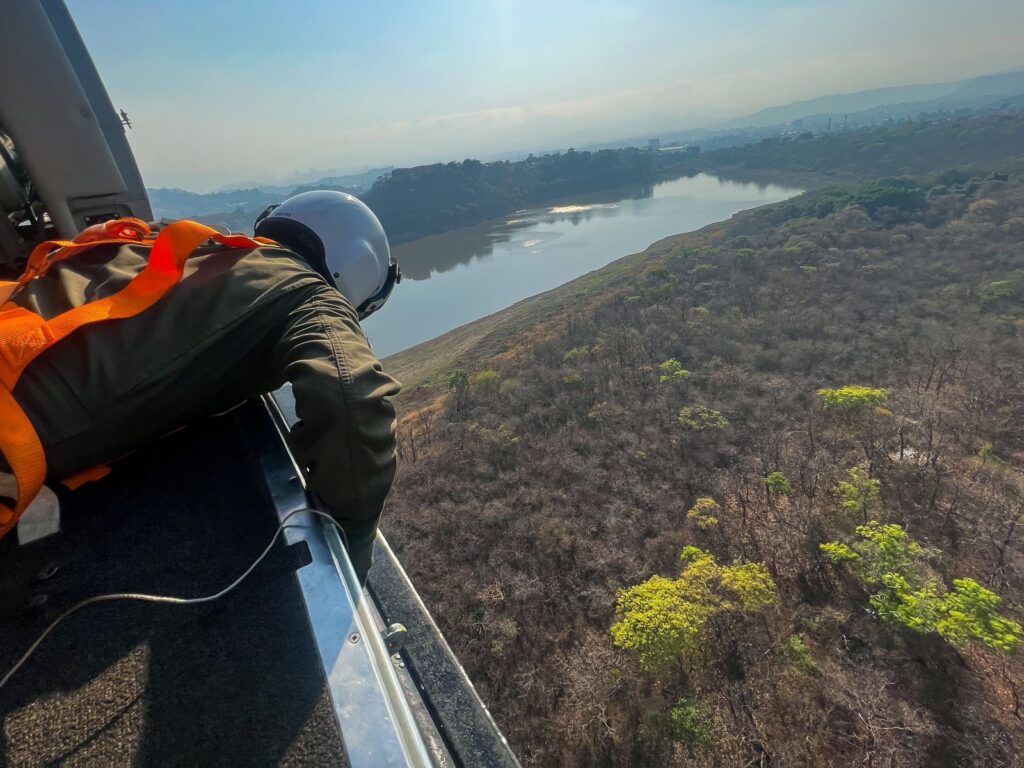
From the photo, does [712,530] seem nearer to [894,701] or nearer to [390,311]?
[894,701]

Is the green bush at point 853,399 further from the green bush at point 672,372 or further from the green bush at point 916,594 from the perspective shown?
the green bush at point 916,594

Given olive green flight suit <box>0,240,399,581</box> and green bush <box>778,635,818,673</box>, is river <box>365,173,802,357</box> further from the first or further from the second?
olive green flight suit <box>0,240,399,581</box>

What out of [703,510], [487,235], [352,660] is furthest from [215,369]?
[487,235]

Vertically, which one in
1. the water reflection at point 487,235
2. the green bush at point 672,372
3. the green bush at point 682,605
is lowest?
the water reflection at point 487,235

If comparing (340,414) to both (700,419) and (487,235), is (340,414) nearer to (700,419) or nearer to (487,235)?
(700,419)

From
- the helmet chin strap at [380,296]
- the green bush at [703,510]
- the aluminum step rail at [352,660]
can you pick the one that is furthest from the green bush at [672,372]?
the aluminum step rail at [352,660]

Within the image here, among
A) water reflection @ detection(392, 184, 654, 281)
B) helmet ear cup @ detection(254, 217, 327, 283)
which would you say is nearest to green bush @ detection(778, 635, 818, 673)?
helmet ear cup @ detection(254, 217, 327, 283)
